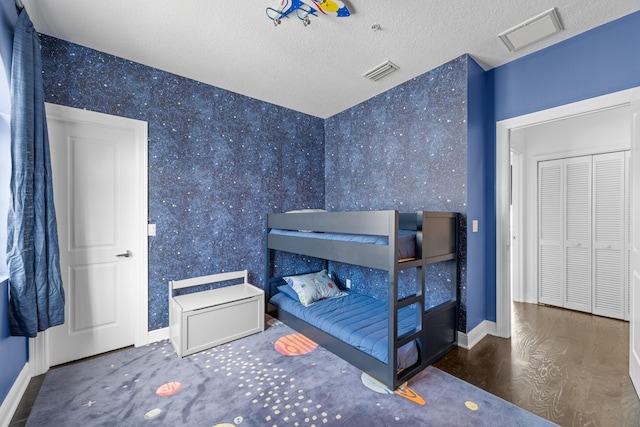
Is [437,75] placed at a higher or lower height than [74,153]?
higher

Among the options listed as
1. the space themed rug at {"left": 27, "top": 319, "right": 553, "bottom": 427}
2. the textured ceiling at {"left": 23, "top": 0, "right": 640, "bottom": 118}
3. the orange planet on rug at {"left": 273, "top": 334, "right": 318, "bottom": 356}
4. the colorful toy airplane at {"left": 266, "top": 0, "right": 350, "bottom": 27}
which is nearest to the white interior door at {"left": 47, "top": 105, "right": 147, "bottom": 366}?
the space themed rug at {"left": 27, "top": 319, "right": 553, "bottom": 427}

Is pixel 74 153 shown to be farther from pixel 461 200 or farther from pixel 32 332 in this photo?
pixel 461 200

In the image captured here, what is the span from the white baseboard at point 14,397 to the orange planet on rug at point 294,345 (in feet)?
5.23

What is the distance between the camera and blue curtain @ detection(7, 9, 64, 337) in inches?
63.7

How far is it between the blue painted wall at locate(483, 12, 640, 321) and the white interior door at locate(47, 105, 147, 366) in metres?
3.21

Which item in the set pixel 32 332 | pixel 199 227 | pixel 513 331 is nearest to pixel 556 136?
pixel 513 331

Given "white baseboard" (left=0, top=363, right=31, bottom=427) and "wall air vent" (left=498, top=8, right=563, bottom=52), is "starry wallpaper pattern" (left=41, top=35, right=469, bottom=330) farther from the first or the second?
"white baseboard" (left=0, top=363, right=31, bottom=427)

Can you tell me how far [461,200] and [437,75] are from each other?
3.84 ft

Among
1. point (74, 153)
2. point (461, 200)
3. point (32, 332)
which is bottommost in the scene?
point (32, 332)

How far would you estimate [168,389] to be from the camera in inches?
71.9

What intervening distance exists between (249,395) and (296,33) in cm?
254

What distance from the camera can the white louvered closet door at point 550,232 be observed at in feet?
11.1

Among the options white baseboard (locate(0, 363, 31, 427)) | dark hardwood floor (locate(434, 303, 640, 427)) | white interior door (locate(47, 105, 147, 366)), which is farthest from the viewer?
white interior door (locate(47, 105, 147, 366))

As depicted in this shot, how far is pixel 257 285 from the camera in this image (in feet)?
10.4
